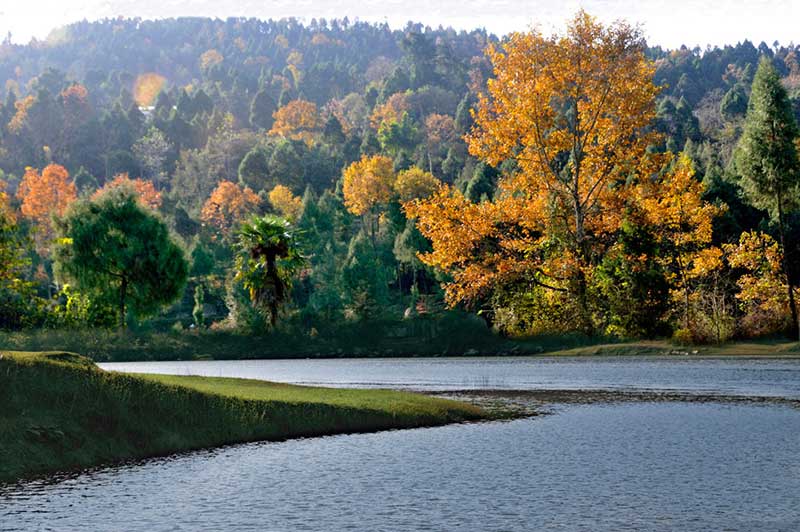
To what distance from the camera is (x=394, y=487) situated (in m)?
13.7

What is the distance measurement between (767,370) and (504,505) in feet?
92.6

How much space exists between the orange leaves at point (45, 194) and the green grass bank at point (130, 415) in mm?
126810

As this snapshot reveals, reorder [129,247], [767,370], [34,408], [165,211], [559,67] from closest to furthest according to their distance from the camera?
[34,408] → [767,370] → [559,67] → [129,247] → [165,211]

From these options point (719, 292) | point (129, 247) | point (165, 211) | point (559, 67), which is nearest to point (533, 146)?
point (559, 67)

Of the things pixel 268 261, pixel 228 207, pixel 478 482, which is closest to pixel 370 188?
pixel 228 207

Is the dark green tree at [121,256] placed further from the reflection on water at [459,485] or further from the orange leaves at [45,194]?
the orange leaves at [45,194]

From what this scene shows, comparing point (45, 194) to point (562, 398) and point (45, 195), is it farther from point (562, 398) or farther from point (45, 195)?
point (562, 398)

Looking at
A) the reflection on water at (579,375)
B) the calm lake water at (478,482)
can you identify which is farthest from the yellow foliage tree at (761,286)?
the calm lake water at (478,482)

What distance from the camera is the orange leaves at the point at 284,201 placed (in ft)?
440

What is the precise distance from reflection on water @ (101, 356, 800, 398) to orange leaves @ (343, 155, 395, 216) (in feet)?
237

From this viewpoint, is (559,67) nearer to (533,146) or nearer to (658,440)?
(533,146)

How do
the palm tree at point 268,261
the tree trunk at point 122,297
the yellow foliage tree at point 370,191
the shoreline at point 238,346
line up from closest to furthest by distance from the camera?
the shoreline at point 238,346
the palm tree at point 268,261
the tree trunk at point 122,297
the yellow foliage tree at point 370,191

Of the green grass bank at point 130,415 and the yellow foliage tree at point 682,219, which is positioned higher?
the yellow foliage tree at point 682,219

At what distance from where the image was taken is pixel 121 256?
221ft
